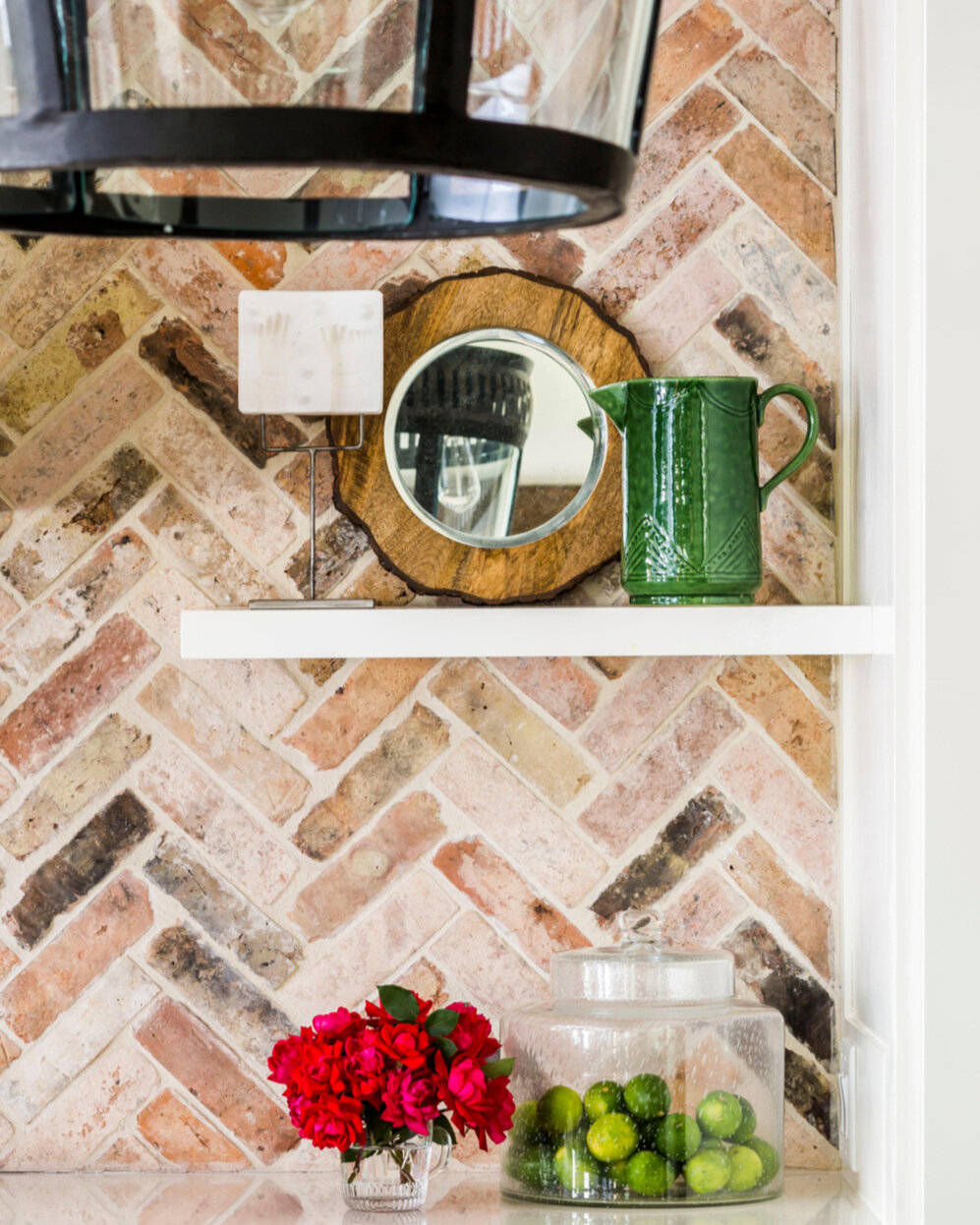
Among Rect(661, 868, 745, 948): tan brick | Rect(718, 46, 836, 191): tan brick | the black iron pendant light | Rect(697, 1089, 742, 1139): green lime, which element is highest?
Rect(718, 46, 836, 191): tan brick

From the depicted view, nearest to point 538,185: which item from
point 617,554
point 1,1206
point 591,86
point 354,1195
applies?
point 591,86

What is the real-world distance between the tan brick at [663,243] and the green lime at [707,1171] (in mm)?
Result: 912

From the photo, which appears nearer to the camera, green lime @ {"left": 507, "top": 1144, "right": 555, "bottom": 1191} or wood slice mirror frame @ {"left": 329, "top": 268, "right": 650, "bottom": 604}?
green lime @ {"left": 507, "top": 1144, "right": 555, "bottom": 1191}

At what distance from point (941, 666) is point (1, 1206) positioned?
1.09 metres

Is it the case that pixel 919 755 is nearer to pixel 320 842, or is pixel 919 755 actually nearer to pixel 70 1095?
pixel 320 842

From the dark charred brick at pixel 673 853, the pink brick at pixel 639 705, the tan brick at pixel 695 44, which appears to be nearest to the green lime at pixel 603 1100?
the dark charred brick at pixel 673 853

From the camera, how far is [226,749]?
4.76 ft

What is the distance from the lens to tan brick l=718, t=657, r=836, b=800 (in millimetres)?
1464

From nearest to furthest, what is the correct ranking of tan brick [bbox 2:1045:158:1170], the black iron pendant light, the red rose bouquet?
the black iron pendant light, the red rose bouquet, tan brick [bbox 2:1045:158:1170]

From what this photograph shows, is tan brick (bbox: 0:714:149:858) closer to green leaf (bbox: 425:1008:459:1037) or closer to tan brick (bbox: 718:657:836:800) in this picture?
green leaf (bbox: 425:1008:459:1037)

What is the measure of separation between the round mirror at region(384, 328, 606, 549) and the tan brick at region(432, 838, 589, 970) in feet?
1.16

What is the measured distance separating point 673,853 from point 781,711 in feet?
0.68

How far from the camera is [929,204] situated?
1.20m

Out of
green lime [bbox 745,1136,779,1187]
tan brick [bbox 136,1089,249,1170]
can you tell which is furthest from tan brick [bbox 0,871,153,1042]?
green lime [bbox 745,1136,779,1187]
